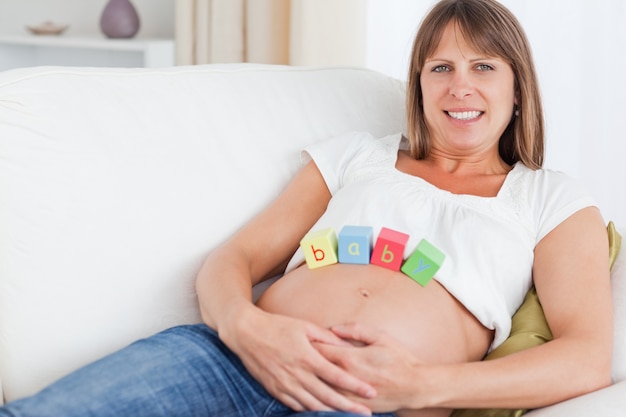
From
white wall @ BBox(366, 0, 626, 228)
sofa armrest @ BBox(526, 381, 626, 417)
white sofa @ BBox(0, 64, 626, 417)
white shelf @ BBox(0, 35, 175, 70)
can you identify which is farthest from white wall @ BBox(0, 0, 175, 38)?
sofa armrest @ BBox(526, 381, 626, 417)

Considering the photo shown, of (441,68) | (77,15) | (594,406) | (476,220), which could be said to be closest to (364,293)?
(476,220)

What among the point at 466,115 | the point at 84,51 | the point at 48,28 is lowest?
the point at 84,51

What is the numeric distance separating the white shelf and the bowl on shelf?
0.02 m

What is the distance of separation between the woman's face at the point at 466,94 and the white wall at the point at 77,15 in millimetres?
2232

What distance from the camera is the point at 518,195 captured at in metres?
1.53

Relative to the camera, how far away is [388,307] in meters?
1.34

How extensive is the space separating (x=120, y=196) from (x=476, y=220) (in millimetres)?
569

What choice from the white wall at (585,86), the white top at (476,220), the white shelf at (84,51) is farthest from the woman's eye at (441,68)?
the white shelf at (84,51)

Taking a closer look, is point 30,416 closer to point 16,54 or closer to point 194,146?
point 194,146

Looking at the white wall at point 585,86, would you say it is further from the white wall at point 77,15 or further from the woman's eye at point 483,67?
the white wall at point 77,15

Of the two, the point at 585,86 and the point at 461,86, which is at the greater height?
the point at 461,86

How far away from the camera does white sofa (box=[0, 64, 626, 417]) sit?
1.34 meters

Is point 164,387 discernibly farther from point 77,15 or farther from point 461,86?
point 77,15

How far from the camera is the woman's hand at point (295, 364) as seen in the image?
1218mm
